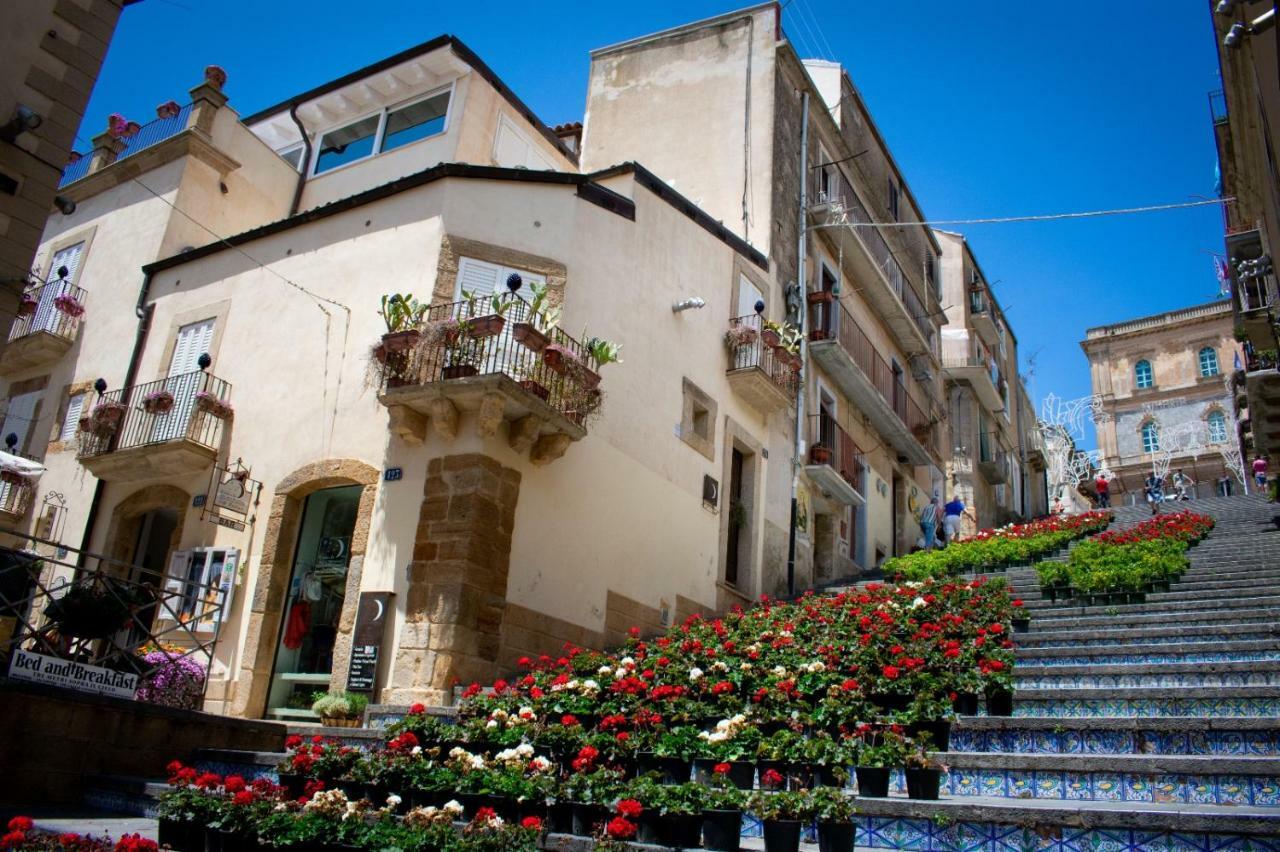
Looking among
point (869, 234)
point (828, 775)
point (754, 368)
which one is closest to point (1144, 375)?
point (869, 234)

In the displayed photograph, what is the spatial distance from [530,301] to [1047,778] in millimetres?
9780

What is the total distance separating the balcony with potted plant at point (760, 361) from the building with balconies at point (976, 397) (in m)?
16.1

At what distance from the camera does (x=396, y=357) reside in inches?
513

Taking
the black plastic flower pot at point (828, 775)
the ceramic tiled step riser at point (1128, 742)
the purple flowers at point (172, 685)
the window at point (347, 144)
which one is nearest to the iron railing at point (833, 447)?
the window at point (347, 144)

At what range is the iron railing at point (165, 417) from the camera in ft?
50.2

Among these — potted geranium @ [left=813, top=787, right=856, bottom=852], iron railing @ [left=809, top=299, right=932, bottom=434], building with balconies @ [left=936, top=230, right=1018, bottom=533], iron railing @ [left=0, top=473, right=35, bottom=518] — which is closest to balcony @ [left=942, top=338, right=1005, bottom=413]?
building with balconies @ [left=936, top=230, right=1018, bottom=533]

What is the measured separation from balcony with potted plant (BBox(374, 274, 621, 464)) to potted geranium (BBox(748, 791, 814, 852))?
7520mm

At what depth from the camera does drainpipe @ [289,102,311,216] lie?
806 inches

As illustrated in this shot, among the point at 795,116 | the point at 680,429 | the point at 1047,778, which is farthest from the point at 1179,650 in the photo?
the point at 795,116

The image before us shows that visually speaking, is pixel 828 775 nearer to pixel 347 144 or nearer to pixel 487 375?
pixel 487 375

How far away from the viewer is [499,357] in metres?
13.2

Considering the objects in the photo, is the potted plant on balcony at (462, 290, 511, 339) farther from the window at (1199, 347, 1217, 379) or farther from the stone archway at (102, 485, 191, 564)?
the window at (1199, 347, 1217, 379)

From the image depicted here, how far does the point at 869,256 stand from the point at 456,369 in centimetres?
1437

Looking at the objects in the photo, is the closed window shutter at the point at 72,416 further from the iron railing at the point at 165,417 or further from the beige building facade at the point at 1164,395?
the beige building facade at the point at 1164,395
